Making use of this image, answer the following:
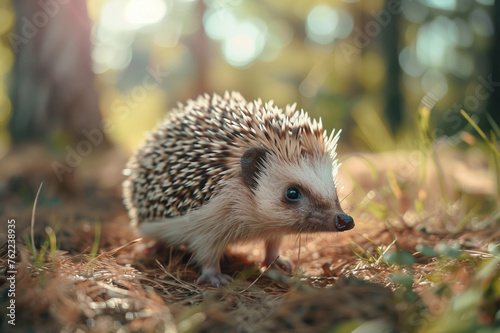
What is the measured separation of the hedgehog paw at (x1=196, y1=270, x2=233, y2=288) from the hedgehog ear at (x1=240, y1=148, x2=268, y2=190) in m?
0.91

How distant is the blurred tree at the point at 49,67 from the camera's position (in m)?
7.84

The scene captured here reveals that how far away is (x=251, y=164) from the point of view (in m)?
3.71

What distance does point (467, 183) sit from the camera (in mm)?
6598

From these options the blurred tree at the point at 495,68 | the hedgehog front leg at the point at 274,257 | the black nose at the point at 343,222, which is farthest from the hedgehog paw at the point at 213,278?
the blurred tree at the point at 495,68

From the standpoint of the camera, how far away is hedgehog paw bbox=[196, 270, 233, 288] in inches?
140

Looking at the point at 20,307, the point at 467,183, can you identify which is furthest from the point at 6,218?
the point at 467,183

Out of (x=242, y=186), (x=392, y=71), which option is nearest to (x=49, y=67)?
(x=242, y=186)

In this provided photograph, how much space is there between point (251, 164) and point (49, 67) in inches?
251

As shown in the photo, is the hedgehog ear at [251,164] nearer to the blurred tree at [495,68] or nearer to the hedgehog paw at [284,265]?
the hedgehog paw at [284,265]

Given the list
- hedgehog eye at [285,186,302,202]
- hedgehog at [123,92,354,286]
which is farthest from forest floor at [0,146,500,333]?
hedgehog eye at [285,186,302,202]

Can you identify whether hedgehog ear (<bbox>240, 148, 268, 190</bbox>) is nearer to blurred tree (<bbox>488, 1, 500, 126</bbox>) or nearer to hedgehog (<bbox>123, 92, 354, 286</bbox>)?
hedgehog (<bbox>123, 92, 354, 286</bbox>)

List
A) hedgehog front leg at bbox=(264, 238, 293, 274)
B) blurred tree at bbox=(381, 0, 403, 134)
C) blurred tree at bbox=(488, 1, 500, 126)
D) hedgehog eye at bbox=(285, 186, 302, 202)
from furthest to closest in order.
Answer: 1. blurred tree at bbox=(381, 0, 403, 134)
2. blurred tree at bbox=(488, 1, 500, 126)
3. hedgehog front leg at bbox=(264, 238, 293, 274)
4. hedgehog eye at bbox=(285, 186, 302, 202)

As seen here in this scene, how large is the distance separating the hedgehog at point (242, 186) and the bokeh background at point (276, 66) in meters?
1.86

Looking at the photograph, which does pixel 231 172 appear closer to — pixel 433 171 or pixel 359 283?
pixel 359 283
